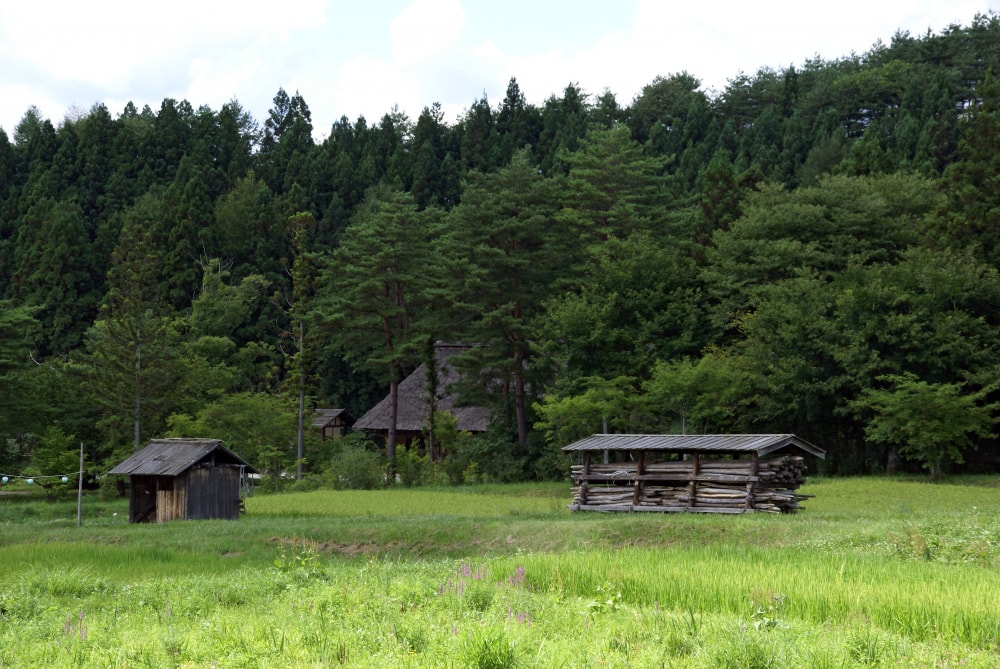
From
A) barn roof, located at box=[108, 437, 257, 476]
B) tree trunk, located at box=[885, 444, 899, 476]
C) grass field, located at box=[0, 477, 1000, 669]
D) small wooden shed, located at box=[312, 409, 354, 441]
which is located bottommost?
grass field, located at box=[0, 477, 1000, 669]

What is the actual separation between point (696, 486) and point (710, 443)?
1.57 meters

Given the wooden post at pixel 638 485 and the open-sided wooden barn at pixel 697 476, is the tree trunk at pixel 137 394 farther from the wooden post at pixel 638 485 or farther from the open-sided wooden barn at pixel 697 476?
the wooden post at pixel 638 485

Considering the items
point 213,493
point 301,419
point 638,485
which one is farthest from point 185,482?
point 301,419

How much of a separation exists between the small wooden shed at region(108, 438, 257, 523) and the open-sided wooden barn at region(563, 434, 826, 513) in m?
12.9

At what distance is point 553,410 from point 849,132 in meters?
65.9

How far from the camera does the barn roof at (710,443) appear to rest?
25.2 meters

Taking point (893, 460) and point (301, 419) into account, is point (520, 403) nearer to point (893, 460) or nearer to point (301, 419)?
point (301, 419)

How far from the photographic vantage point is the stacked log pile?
25.4 metres

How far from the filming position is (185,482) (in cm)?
3294

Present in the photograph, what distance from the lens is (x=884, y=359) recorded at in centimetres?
4056

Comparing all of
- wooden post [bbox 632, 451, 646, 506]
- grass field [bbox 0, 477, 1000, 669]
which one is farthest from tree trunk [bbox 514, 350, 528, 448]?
grass field [bbox 0, 477, 1000, 669]

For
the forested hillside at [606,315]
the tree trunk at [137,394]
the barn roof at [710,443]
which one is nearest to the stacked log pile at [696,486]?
the barn roof at [710,443]

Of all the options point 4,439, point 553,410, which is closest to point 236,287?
point 4,439

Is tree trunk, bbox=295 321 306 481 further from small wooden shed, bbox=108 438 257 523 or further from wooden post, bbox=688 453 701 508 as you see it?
wooden post, bbox=688 453 701 508
